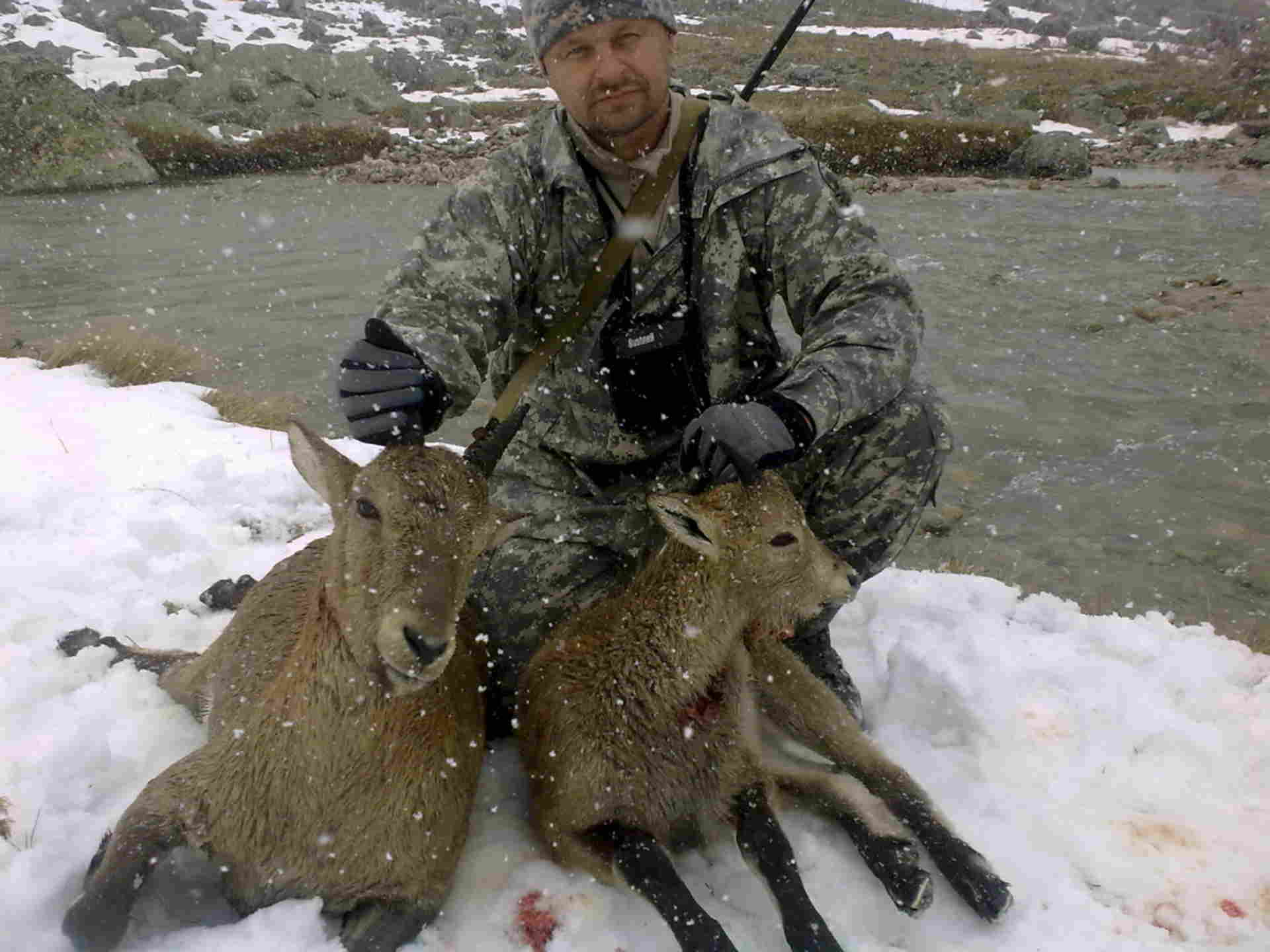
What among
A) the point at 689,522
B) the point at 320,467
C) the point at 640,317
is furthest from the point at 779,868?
the point at 640,317

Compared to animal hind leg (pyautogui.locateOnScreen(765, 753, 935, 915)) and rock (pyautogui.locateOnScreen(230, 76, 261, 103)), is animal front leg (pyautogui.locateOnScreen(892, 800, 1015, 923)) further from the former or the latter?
rock (pyautogui.locateOnScreen(230, 76, 261, 103))

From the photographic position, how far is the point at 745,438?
344 centimetres

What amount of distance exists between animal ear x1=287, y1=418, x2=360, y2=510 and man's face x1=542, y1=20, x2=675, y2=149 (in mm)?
1976

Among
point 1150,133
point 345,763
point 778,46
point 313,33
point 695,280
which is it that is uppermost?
point 778,46

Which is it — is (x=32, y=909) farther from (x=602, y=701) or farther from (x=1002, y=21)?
(x=1002, y=21)

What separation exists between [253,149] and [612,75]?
Answer: 25.9 m

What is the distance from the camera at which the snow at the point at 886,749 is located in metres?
3.26

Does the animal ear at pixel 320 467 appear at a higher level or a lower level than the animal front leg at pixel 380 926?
higher

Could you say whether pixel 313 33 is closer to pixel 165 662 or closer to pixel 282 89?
pixel 282 89

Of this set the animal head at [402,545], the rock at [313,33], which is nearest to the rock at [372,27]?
the rock at [313,33]

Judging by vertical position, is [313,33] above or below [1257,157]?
below

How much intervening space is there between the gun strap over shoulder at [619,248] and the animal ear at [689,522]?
1016 millimetres

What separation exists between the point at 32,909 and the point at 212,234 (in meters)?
17.1

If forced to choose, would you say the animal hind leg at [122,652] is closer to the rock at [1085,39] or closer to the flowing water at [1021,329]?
the flowing water at [1021,329]
